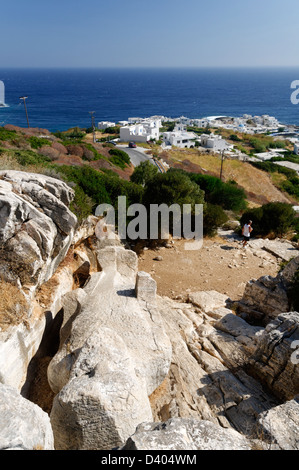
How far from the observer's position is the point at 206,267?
493 inches

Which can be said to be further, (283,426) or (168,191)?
(168,191)

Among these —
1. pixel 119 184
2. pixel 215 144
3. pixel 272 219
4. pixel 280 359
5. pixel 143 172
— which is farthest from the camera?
pixel 215 144

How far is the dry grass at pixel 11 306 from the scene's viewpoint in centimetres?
605

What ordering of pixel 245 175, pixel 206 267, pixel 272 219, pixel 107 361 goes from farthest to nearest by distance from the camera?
1. pixel 245 175
2. pixel 272 219
3. pixel 206 267
4. pixel 107 361

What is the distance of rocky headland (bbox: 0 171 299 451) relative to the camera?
4.05m

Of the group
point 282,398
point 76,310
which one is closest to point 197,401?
point 282,398

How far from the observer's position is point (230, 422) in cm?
556

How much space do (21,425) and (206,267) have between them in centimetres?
982

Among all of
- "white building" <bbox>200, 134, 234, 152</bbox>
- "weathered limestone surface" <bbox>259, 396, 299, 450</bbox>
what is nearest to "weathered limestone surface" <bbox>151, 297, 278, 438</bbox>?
"weathered limestone surface" <bbox>259, 396, 299, 450</bbox>

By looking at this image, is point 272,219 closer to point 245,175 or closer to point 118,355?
point 118,355

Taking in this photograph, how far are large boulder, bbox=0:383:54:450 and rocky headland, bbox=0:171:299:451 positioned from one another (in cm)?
1

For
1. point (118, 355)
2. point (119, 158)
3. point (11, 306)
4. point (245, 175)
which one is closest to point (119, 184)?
point (11, 306)

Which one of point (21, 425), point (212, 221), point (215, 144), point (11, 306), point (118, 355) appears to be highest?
point (21, 425)

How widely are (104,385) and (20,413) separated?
1.16m
